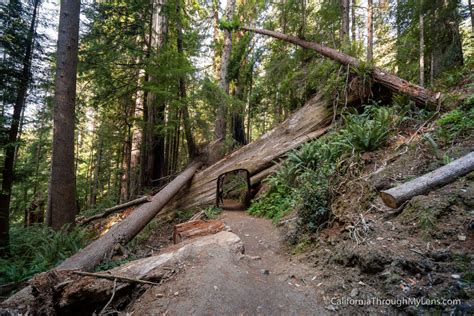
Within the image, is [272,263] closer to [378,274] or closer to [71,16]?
[378,274]

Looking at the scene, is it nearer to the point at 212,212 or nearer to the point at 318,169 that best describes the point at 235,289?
the point at 318,169

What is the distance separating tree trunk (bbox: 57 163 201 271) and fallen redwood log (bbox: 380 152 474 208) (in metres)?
4.69

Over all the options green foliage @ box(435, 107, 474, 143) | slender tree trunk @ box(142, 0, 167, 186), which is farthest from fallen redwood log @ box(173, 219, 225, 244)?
slender tree trunk @ box(142, 0, 167, 186)

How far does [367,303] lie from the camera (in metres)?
2.12

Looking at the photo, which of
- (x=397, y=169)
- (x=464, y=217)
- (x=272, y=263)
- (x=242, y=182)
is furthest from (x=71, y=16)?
(x=464, y=217)

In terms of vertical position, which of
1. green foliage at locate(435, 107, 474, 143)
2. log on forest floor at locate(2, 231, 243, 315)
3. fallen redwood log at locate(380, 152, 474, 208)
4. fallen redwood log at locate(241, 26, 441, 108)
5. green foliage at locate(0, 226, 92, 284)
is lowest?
green foliage at locate(0, 226, 92, 284)

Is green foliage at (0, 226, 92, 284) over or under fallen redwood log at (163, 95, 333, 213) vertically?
under

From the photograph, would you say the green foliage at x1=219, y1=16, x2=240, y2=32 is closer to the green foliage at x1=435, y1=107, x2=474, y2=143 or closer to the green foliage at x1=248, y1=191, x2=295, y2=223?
the green foliage at x1=248, y1=191, x2=295, y2=223

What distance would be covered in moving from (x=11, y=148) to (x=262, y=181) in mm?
7285

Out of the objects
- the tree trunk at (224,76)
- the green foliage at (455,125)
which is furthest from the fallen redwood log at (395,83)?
the tree trunk at (224,76)

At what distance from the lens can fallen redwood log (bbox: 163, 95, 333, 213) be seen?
23.6 feet

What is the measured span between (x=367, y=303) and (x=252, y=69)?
492 inches

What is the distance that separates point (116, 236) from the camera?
452 centimetres

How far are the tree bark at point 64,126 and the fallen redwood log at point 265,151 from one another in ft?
10.0
